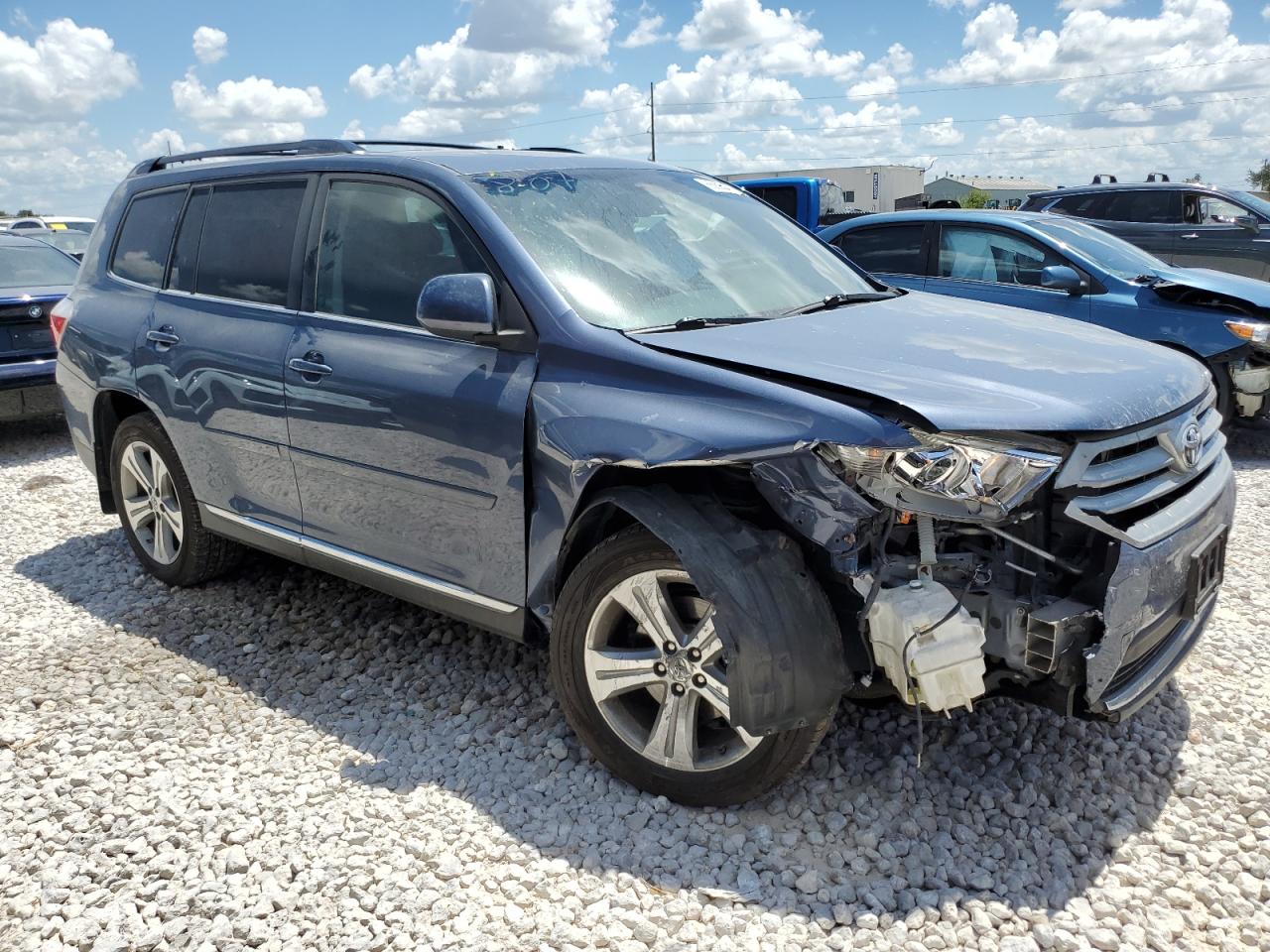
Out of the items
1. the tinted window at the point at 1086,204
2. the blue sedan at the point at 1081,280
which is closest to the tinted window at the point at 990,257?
the blue sedan at the point at 1081,280

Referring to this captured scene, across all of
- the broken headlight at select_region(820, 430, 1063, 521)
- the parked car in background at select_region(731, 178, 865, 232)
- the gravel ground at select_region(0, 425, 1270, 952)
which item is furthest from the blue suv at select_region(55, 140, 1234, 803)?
the parked car in background at select_region(731, 178, 865, 232)

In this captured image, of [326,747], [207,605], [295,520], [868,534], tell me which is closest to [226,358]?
[295,520]

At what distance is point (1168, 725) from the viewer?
3.46m

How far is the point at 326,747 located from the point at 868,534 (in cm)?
201

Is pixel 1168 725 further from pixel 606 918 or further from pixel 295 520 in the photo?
pixel 295 520

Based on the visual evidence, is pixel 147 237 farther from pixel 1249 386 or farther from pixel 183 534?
pixel 1249 386

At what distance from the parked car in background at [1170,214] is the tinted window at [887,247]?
5673mm

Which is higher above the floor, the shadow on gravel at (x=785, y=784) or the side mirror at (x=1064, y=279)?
the side mirror at (x=1064, y=279)

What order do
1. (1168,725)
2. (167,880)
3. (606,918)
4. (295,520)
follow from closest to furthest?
(606,918)
(167,880)
(1168,725)
(295,520)

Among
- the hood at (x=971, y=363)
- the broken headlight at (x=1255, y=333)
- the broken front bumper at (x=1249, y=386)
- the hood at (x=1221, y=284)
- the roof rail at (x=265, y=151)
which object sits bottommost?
the broken front bumper at (x=1249, y=386)

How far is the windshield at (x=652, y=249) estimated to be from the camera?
3281 mm

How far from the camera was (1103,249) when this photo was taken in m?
7.71

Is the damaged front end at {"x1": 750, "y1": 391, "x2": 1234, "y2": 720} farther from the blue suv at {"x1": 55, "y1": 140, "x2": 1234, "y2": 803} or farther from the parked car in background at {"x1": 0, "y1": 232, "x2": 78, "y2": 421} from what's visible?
the parked car in background at {"x1": 0, "y1": 232, "x2": 78, "y2": 421}

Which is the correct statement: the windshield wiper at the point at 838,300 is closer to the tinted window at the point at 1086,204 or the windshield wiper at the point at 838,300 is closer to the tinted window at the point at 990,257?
the tinted window at the point at 990,257
